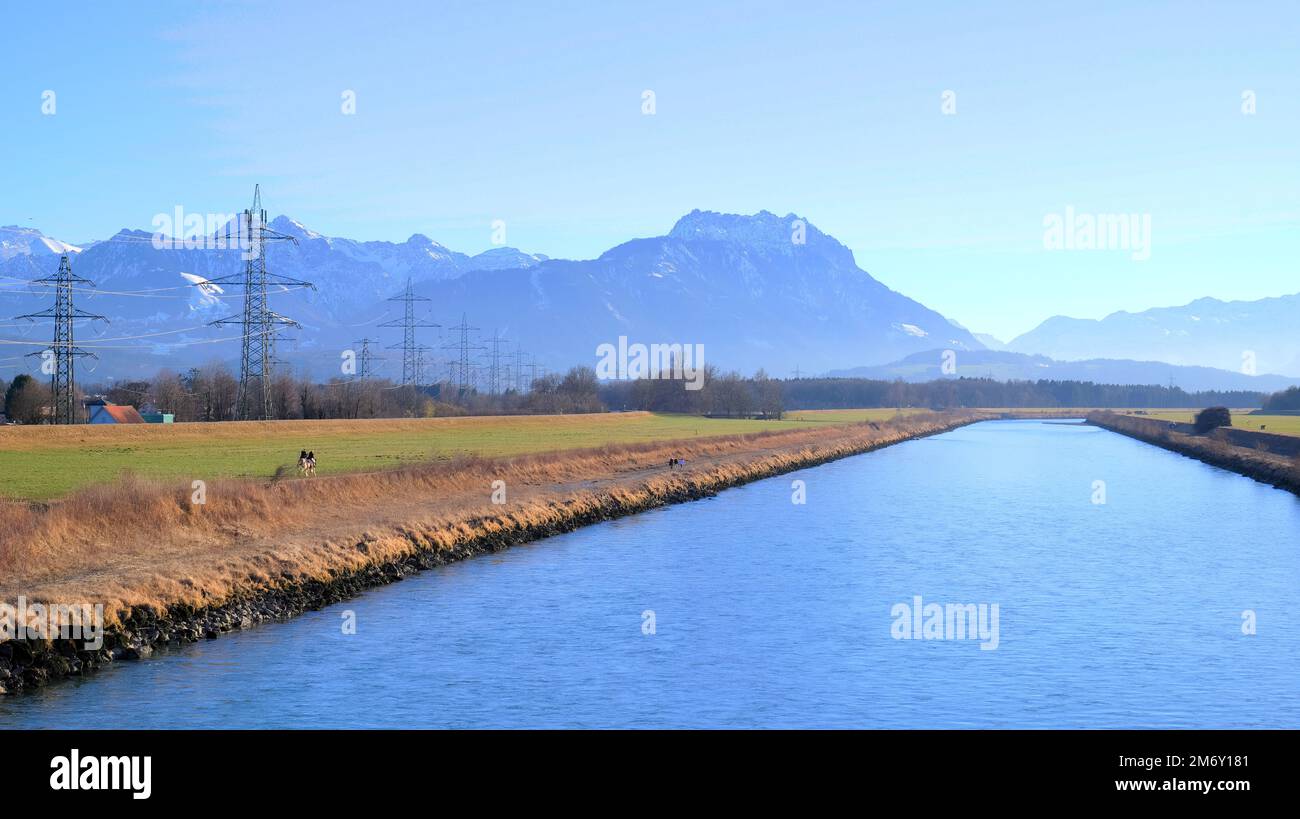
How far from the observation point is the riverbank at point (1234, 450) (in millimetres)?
70250

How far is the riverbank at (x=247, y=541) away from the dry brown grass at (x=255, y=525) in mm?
49

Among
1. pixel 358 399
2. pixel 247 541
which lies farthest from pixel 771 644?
pixel 358 399

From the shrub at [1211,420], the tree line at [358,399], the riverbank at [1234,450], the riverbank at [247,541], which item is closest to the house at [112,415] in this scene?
the tree line at [358,399]

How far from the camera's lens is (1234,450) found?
297ft

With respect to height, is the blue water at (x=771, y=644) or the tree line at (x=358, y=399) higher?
the tree line at (x=358, y=399)

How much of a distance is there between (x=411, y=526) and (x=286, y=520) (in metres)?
3.65

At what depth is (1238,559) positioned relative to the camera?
37375 mm

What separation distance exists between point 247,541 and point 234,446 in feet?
124

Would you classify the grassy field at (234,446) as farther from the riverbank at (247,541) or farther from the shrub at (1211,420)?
the shrub at (1211,420)

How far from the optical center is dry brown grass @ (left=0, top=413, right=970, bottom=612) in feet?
81.5

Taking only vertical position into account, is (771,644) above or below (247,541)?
below

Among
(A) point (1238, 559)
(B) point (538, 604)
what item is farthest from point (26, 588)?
(A) point (1238, 559)

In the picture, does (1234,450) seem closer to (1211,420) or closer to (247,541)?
(1211,420)
